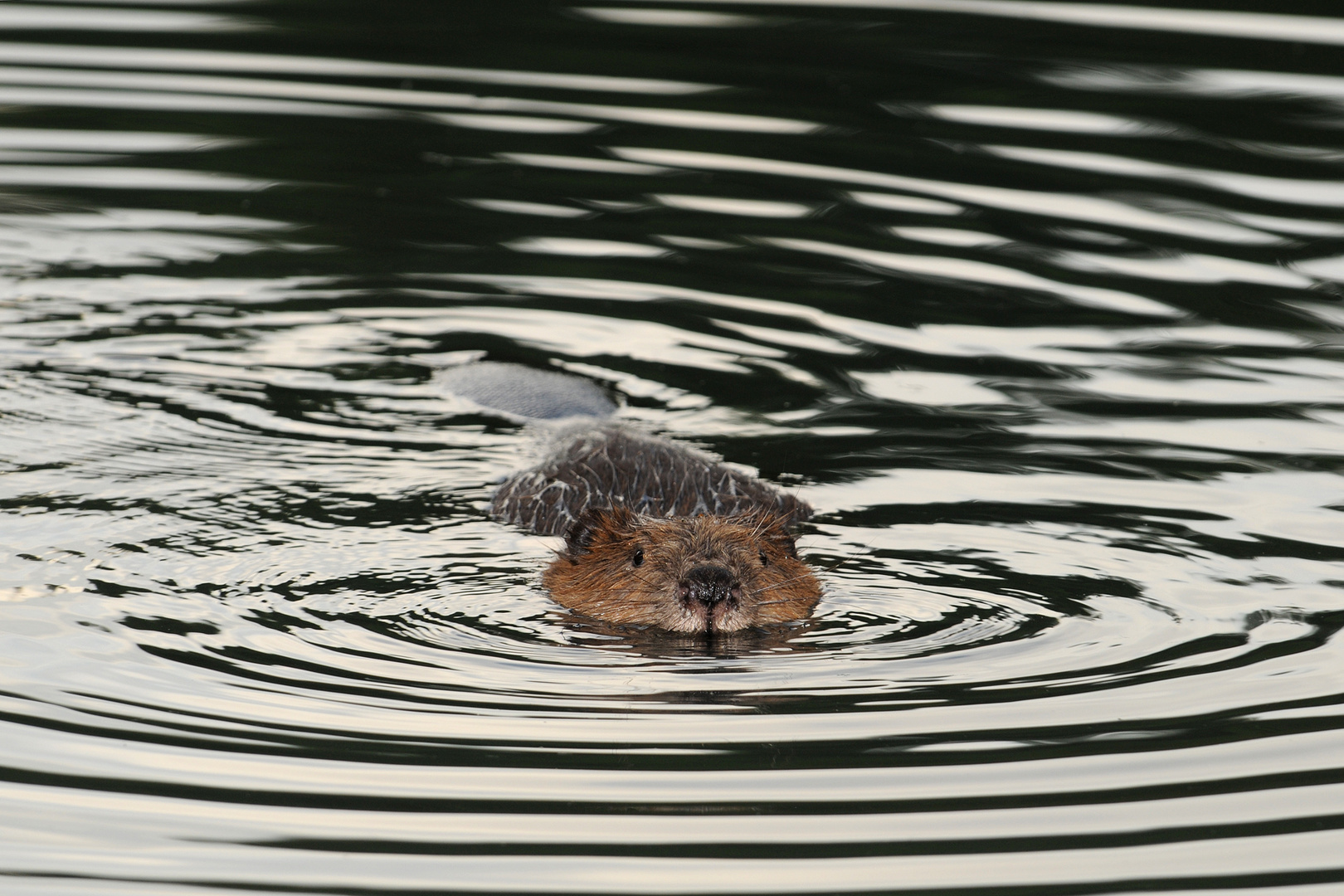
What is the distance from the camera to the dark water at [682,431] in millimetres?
5266

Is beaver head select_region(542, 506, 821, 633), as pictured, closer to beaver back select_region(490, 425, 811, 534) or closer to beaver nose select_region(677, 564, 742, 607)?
beaver nose select_region(677, 564, 742, 607)

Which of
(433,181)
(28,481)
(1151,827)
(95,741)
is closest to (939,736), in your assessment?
(1151,827)

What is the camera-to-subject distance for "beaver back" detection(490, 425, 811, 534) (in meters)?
Answer: 8.43

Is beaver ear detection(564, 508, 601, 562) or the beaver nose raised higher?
the beaver nose

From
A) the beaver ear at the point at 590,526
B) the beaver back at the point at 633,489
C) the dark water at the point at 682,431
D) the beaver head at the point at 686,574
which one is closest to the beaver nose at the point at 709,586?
the beaver head at the point at 686,574

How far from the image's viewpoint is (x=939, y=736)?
5781mm

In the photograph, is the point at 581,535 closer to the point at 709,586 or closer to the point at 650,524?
the point at 650,524

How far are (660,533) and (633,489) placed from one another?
1081mm

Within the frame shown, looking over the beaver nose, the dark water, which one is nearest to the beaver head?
the beaver nose

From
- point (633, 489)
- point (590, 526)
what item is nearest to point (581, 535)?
point (590, 526)

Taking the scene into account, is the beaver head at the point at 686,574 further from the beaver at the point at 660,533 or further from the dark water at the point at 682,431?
the dark water at the point at 682,431

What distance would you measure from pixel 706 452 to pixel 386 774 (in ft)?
Result: 14.0

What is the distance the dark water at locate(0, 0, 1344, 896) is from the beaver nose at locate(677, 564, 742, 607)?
0.20 meters

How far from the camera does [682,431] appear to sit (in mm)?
9734
